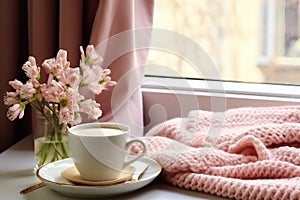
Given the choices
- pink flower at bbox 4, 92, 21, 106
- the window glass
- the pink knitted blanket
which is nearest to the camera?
the pink knitted blanket

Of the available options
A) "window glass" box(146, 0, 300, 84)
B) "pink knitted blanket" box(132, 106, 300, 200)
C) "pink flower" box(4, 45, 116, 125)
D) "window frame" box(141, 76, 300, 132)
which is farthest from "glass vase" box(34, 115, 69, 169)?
"window glass" box(146, 0, 300, 84)

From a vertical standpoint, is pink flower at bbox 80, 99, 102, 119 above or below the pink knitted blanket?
above

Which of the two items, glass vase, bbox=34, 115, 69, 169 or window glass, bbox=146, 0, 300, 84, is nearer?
glass vase, bbox=34, 115, 69, 169

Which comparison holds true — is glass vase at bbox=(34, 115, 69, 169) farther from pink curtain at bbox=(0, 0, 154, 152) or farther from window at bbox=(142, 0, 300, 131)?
window at bbox=(142, 0, 300, 131)

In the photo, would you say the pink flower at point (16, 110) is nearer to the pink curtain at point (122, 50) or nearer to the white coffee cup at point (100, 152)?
the white coffee cup at point (100, 152)

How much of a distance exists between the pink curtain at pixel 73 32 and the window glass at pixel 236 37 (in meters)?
0.18

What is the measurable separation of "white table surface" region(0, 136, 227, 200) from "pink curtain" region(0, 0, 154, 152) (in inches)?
8.0

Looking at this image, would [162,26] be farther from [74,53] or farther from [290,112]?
[290,112]

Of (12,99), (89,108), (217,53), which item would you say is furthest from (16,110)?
(217,53)

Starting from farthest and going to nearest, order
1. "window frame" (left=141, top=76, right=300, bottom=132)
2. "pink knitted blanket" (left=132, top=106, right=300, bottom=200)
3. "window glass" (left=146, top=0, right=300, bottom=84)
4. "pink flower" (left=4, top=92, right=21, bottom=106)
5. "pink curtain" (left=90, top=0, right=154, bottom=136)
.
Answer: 1. "window glass" (left=146, top=0, right=300, bottom=84)
2. "window frame" (left=141, top=76, right=300, bottom=132)
3. "pink curtain" (left=90, top=0, right=154, bottom=136)
4. "pink flower" (left=4, top=92, right=21, bottom=106)
5. "pink knitted blanket" (left=132, top=106, right=300, bottom=200)

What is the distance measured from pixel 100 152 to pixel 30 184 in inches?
7.4

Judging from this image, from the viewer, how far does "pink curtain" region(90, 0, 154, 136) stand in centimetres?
130

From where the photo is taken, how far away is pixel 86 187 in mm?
1022

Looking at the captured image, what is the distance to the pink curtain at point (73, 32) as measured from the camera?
130 cm
